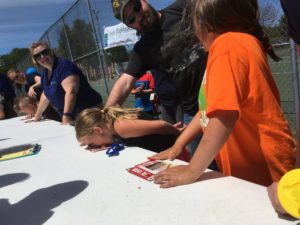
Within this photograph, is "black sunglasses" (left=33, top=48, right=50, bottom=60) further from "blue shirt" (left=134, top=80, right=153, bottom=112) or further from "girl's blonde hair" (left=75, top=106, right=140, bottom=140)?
"blue shirt" (left=134, top=80, right=153, bottom=112)

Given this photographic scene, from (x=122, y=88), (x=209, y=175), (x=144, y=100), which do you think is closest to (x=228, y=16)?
(x=209, y=175)

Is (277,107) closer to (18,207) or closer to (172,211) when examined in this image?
(172,211)

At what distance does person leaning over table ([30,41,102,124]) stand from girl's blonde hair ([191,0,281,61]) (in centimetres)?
226

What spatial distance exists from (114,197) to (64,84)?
238 centimetres

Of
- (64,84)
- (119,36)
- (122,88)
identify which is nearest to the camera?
(122,88)

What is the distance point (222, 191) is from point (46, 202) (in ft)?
2.13

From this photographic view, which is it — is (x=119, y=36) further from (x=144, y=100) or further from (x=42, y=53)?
(x=42, y=53)

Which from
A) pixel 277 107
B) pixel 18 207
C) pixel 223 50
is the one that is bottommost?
pixel 18 207

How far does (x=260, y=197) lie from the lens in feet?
3.53

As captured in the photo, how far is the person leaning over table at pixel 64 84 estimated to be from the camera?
3473mm

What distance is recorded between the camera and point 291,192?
0.85 metres

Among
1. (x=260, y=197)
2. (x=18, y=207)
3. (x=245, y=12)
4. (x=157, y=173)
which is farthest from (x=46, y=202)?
(x=245, y=12)

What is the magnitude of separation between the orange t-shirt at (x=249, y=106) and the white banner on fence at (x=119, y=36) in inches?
187

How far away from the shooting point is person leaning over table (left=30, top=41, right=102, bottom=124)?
11.4ft
